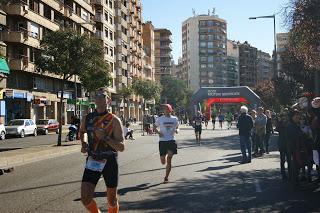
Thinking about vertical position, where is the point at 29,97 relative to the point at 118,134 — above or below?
above

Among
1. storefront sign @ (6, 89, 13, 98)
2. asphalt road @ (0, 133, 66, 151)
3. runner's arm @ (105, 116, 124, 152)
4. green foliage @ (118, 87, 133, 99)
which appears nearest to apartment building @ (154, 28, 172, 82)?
green foliage @ (118, 87, 133, 99)

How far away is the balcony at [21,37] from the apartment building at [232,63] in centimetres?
13016

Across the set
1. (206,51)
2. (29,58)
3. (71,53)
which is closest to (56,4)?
(29,58)

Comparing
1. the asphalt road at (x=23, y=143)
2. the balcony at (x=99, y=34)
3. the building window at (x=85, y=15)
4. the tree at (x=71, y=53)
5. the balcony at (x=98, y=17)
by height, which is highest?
the balcony at (x=98, y=17)

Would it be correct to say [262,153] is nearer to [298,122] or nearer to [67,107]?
[298,122]

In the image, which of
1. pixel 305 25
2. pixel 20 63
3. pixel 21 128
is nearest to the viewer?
pixel 305 25

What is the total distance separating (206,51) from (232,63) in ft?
41.7

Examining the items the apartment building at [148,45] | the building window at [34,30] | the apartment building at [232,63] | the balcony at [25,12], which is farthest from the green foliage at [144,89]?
the apartment building at [232,63]

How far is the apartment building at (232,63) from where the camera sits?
6954 inches

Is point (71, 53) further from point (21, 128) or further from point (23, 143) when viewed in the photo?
point (21, 128)

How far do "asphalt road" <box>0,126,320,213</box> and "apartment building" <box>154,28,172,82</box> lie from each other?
136017 millimetres

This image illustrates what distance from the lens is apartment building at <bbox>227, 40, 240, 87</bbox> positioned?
176625mm

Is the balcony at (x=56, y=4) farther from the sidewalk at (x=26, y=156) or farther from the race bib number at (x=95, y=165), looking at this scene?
the race bib number at (x=95, y=165)

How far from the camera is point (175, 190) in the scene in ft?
33.2
